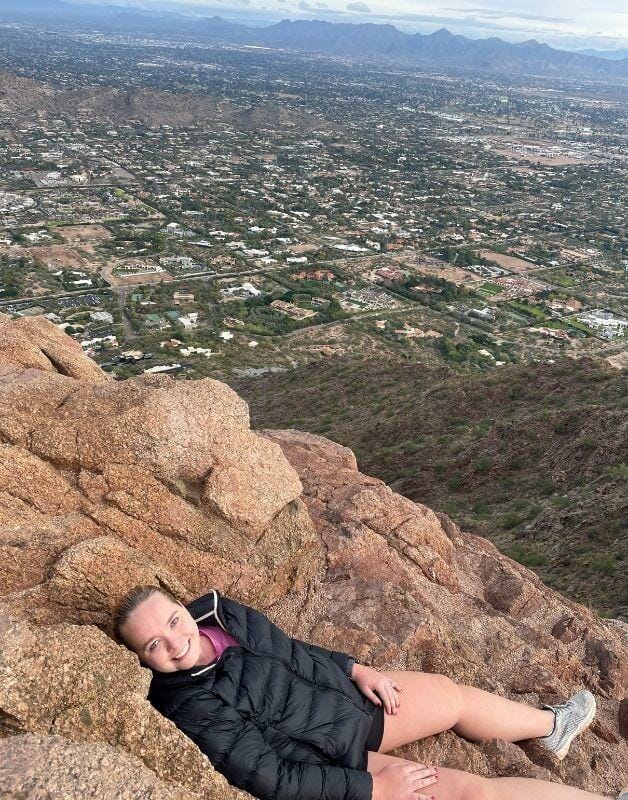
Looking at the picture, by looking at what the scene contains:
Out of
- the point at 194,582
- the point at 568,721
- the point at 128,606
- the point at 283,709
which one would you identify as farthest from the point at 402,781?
the point at 194,582

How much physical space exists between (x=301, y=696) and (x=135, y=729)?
1363mm

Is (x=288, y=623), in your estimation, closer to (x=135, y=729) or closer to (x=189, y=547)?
(x=189, y=547)

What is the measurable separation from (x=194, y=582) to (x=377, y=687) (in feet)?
8.43

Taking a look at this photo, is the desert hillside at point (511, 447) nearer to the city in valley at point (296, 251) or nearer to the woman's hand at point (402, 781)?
the woman's hand at point (402, 781)

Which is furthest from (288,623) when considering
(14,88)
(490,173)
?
(14,88)

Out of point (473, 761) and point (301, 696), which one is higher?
point (301, 696)

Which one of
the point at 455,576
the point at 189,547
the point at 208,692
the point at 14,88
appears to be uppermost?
the point at 14,88

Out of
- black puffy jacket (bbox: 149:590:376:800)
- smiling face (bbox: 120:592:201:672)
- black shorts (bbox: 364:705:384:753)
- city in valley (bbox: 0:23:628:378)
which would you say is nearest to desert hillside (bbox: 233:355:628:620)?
black shorts (bbox: 364:705:384:753)

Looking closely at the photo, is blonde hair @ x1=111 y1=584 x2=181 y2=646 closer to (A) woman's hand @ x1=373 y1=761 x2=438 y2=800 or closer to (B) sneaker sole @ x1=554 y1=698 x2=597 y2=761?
(A) woman's hand @ x1=373 y1=761 x2=438 y2=800

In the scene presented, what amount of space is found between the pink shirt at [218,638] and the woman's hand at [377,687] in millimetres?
1230

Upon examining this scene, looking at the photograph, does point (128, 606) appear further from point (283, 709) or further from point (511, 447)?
point (511, 447)

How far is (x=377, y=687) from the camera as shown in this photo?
18.0 ft

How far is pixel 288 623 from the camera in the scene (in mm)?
7336

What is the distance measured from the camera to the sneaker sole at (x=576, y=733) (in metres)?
6.46
